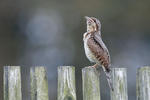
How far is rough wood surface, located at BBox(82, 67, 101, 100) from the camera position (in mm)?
4332

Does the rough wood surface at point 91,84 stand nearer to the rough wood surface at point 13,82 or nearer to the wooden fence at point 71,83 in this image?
the wooden fence at point 71,83

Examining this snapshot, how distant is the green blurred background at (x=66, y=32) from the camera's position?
10734 mm

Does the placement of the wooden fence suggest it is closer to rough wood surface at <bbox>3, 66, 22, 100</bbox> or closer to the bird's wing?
rough wood surface at <bbox>3, 66, 22, 100</bbox>

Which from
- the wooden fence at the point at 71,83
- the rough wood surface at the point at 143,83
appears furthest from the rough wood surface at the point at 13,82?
the rough wood surface at the point at 143,83

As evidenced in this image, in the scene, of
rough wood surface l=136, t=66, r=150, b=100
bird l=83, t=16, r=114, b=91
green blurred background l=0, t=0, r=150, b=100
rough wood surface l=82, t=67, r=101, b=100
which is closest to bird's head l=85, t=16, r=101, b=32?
bird l=83, t=16, r=114, b=91

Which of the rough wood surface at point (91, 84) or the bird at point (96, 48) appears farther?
the bird at point (96, 48)

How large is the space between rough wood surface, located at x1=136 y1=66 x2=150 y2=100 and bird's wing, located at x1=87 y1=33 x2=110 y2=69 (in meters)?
0.45

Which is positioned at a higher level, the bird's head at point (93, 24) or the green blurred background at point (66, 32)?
the green blurred background at point (66, 32)

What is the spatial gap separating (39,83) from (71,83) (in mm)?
272

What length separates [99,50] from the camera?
193 inches

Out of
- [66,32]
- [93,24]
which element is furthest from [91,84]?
[66,32]

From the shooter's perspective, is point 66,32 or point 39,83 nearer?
point 39,83

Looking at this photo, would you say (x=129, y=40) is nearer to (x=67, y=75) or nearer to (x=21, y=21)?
(x=21, y=21)

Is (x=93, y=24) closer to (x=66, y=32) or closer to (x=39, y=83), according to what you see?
(x=39, y=83)
